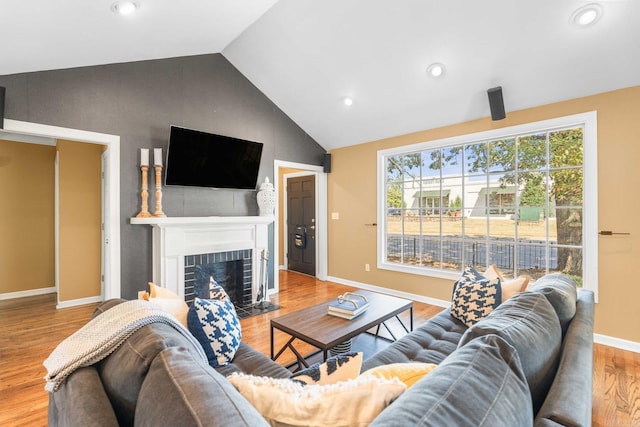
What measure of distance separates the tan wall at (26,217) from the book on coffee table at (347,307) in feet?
15.0

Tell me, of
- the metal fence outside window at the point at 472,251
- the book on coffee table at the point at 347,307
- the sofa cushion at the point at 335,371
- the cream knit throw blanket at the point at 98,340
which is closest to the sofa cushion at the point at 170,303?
the cream knit throw blanket at the point at 98,340

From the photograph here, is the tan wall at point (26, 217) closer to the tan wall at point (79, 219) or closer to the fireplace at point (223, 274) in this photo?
the tan wall at point (79, 219)

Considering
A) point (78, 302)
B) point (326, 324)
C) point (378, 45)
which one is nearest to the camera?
point (326, 324)

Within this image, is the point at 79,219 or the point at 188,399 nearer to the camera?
the point at 188,399

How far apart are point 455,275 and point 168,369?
3632 millimetres

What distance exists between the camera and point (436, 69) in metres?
3.11

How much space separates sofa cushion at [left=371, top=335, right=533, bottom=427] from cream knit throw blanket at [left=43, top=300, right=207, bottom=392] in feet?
2.12

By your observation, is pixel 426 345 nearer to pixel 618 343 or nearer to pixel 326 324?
pixel 326 324

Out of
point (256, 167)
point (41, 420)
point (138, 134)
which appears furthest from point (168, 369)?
point (256, 167)

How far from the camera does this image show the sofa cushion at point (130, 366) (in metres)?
0.78

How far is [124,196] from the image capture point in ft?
10.6

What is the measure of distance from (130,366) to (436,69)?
11.2 ft

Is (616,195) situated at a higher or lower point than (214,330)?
higher

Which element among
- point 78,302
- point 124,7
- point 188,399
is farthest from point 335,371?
point 78,302
